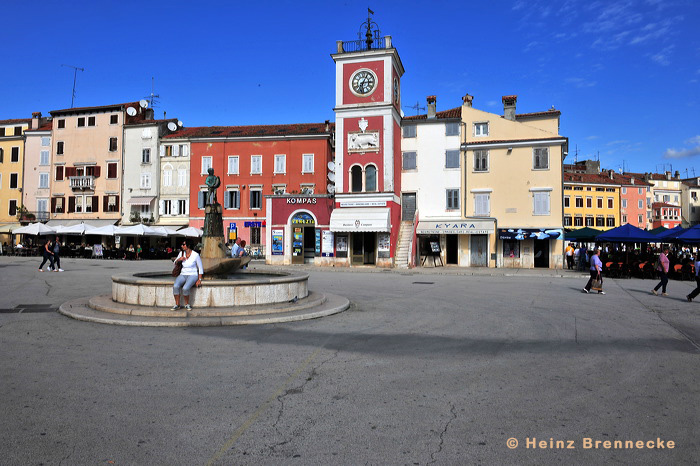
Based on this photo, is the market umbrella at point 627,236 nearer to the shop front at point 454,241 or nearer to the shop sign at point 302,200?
the shop front at point 454,241

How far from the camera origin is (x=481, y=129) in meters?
33.1

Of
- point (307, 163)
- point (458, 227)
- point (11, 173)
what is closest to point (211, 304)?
point (458, 227)

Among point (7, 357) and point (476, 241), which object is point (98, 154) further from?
point (7, 357)

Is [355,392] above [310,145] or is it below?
below

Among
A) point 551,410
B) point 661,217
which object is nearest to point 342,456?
point 551,410

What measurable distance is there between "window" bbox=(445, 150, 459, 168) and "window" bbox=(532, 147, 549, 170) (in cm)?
515

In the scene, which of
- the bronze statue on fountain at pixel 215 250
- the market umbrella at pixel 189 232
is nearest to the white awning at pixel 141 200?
the market umbrella at pixel 189 232

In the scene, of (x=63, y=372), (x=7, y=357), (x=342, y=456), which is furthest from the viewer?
(x=7, y=357)

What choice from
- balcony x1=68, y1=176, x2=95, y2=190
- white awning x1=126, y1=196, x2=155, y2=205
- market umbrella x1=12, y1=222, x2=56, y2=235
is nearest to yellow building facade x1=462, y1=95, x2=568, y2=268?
white awning x1=126, y1=196, x2=155, y2=205

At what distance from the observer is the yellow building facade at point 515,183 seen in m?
31.3

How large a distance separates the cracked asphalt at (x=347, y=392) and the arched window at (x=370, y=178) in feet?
71.7

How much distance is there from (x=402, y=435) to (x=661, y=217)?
106 meters

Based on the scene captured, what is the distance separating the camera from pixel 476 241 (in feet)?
106

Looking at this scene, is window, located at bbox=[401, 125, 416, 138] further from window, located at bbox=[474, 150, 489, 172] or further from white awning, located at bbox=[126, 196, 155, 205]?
white awning, located at bbox=[126, 196, 155, 205]
